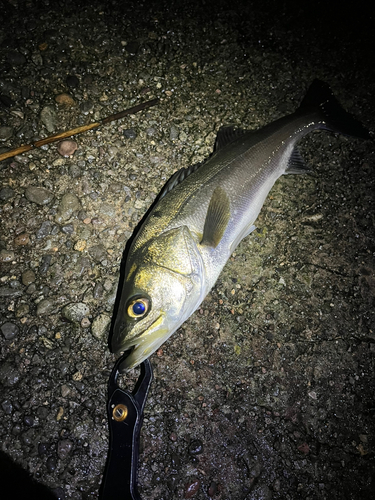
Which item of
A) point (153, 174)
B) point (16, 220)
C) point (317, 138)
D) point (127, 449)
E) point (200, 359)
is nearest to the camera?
point (127, 449)

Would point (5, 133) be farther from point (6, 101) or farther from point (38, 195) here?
point (38, 195)

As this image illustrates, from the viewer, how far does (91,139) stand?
3.09 meters

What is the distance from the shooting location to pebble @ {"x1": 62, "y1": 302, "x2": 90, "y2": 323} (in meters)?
2.62

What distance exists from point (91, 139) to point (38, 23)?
5.30 feet

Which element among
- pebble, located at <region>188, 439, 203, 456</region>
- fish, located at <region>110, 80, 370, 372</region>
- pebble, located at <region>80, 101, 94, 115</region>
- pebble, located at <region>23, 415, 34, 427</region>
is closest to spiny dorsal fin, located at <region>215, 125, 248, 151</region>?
fish, located at <region>110, 80, 370, 372</region>

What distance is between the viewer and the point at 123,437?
226 centimetres

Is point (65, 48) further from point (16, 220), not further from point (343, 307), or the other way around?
point (343, 307)

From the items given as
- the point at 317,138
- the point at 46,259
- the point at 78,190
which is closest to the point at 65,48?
the point at 78,190

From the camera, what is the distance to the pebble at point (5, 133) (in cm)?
302

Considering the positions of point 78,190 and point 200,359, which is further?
point 78,190

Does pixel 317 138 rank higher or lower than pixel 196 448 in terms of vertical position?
higher

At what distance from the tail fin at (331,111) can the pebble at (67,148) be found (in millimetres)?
2505

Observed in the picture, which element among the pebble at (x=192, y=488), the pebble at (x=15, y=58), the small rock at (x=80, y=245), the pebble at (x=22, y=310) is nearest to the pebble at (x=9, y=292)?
the pebble at (x=22, y=310)

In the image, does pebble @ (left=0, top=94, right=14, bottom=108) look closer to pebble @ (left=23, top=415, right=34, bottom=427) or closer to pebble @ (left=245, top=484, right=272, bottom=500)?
pebble @ (left=23, top=415, right=34, bottom=427)
